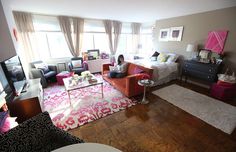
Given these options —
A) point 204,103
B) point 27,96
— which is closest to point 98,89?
point 27,96

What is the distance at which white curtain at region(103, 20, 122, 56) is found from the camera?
5.51 meters

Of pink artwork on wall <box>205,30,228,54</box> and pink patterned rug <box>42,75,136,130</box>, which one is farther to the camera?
pink artwork on wall <box>205,30,228,54</box>

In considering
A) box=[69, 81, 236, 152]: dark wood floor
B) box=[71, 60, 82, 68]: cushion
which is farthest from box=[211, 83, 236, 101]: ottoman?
box=[71, 60, 82, 68]: cushion

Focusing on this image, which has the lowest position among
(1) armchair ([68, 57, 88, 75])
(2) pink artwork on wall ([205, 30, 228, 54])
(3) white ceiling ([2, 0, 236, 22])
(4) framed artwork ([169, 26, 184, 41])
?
(1) armchair ([68, 57, 88, 75])

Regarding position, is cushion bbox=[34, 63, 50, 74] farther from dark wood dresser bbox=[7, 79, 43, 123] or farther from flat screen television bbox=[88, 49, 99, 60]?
dark wood dresser bbox=[7, 79, 43, 123]

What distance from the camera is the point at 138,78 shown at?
3.01 m

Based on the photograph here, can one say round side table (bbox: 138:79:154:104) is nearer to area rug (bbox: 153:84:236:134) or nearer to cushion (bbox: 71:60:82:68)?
area rug (bbox: 153:84:236:134)

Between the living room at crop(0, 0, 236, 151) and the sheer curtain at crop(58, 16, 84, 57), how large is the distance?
0.13ft

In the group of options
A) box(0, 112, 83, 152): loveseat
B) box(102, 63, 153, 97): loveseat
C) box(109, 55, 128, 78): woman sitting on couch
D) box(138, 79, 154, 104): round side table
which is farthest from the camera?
box(109, 55, 128, 78): woman sitting on couch

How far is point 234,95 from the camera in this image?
3.17 m

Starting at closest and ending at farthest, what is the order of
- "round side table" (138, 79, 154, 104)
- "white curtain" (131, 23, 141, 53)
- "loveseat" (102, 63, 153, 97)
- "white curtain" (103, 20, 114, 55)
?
1. "round side table" (138, 79, 154, 104)
2. "loveseat" (102, 63, 153, 97)
3. "white curtain" (103, 20, 114, 55)
4. "white curtain" (131, 23, 141, 53)

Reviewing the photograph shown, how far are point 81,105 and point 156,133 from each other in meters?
1.83

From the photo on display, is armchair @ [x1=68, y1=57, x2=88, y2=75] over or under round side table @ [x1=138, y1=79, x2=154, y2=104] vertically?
over

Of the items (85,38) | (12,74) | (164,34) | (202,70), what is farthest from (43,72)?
(202,70)
